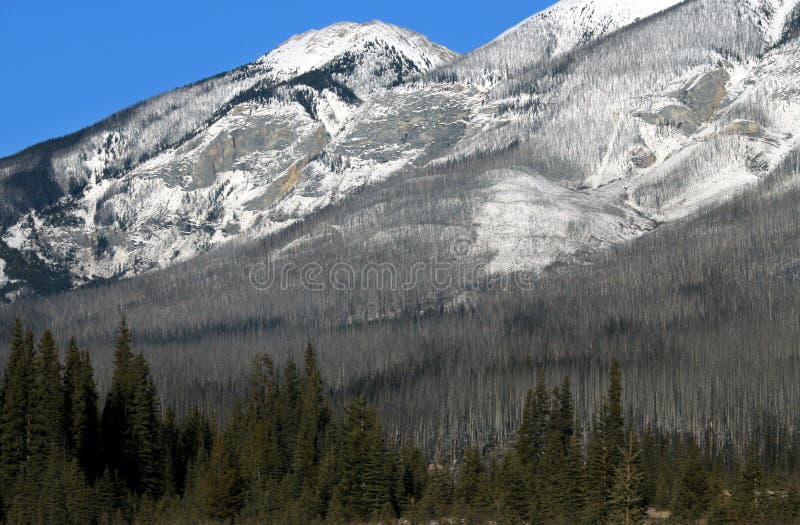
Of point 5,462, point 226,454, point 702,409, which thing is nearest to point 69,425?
point 5,462

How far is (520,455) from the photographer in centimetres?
13512

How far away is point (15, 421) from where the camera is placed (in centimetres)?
11319

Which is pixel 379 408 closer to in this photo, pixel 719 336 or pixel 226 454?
pixel 719 336

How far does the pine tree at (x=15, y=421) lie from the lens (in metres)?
112

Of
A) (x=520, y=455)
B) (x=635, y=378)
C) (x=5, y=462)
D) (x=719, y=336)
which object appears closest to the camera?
(x=5, y=462)

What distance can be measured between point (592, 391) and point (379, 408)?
90.9 feet

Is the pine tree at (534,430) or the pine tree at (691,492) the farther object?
the pine tree at (534,430)

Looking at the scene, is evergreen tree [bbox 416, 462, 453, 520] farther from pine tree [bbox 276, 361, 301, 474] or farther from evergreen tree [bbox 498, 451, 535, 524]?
pine tree [bbox 276, 361, 301, 474]

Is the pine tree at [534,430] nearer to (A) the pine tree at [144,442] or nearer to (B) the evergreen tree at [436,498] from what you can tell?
(B) the evergreen tree at [436,498]

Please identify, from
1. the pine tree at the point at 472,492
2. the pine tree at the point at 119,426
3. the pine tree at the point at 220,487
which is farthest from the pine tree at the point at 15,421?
the pine tree at the point at 472,492

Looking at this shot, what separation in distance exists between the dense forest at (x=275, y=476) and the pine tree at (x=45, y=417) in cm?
A: 11

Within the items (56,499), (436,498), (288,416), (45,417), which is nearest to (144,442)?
(45,417)

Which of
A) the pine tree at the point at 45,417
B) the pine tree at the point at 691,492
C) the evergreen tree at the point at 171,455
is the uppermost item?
the pine tree at the point at 45,417

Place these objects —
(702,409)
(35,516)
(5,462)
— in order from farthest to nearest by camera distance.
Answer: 1. (702,409)
2. (5,462)
3. (35,516)
